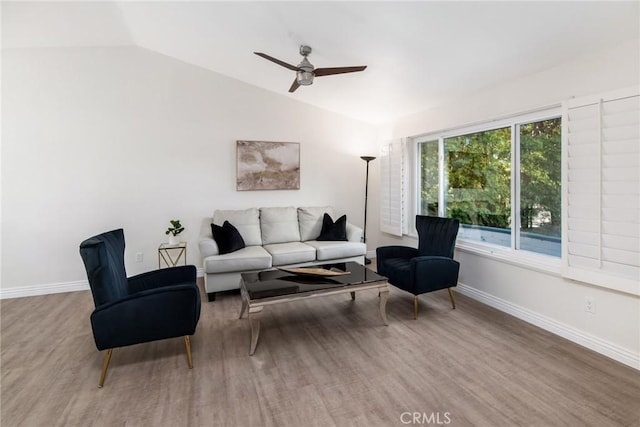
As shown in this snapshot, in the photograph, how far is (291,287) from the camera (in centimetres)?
270

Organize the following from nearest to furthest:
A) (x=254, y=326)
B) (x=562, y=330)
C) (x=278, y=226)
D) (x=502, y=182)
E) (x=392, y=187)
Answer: (x=254, y=326), (x=562, y=330), (x=502, y=182), (x=278, y=226), (x=392, y=187)

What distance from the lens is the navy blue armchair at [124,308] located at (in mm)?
2080

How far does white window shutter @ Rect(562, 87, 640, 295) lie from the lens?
2.20 meters

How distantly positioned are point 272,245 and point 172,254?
1369mm

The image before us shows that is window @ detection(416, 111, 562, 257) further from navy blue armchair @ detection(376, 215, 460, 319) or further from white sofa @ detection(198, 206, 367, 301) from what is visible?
white sofa @ detection(198, 206, 367, 301)

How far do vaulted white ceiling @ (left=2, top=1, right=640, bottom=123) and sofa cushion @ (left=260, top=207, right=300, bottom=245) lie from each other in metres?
1.81

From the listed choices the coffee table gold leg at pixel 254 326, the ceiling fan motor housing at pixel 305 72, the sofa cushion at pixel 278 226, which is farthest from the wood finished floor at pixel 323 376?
the ceiling fan motor housing at pixel 305 72

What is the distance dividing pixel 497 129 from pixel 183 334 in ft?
12.1

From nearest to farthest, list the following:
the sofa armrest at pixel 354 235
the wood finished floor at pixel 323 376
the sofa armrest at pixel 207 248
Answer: the wood finished floor at pixel 323 376 < the sofa armrest at pixel 207 248 < the sofa armrest at pixel 354 235

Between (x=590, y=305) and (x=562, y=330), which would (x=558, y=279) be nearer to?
(x=590, y=305)

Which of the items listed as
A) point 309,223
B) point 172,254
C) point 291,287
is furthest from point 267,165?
point 291,287

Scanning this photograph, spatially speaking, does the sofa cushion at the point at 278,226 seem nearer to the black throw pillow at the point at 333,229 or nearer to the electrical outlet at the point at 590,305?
the black throw pillow at the point at 333,229

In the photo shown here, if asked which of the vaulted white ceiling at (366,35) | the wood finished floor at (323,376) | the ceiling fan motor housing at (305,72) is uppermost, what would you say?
the vaulted white ceiling at (366,35)

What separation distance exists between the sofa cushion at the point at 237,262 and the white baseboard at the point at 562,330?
248 cm
